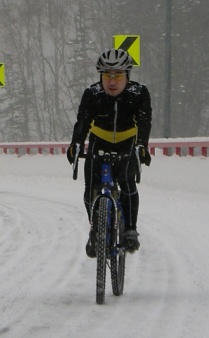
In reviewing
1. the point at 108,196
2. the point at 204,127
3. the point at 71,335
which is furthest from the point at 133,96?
the point at 204,127

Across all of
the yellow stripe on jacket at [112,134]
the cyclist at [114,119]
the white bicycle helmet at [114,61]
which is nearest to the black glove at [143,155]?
the cyclist at [114,119]

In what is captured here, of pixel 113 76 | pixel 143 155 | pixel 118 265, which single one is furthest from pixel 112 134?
pixel 118 265

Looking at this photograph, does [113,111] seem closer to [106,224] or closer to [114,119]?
[114,119]

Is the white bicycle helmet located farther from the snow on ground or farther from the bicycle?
the snow on ground

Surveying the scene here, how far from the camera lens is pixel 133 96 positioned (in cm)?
544

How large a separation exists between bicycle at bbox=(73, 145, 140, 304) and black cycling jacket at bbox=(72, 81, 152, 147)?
0.86 ft

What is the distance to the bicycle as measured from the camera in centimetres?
506

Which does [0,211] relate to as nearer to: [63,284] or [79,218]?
[79,218]

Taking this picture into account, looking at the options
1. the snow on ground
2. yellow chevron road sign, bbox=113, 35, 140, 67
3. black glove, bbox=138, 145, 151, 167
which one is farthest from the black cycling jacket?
yellow chevron road sign, bbox=113, 35, 140, 67

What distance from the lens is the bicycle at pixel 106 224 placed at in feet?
16.6

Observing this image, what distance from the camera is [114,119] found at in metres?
5.38

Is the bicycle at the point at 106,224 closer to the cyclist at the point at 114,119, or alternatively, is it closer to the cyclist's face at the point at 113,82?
the cyclist at the point at 114,119

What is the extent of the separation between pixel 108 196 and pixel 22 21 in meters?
71.8

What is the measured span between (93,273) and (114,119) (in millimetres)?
1851
